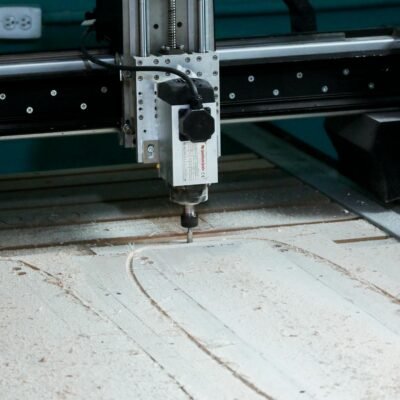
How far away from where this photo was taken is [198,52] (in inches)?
93.3

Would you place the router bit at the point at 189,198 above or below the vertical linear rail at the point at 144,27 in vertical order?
below

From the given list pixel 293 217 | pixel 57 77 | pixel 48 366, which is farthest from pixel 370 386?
pixel 57 77

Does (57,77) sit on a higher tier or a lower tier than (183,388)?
higher

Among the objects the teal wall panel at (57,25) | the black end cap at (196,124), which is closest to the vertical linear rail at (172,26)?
the black end cap at (196,124)

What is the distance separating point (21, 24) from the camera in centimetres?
318

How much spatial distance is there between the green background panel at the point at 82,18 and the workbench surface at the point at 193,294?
420 mm

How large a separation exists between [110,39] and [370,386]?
1162 mm

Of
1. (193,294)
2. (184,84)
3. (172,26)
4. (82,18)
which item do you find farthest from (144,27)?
(82,18)

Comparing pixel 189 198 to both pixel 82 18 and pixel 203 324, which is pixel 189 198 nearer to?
pixel 203 324

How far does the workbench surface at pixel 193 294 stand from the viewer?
1.79 meters

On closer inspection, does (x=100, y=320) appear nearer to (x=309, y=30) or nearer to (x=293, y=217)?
(x=293, y=217)

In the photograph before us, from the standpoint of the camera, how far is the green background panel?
10.6 feet

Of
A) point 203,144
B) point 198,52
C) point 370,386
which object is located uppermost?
point 198,52

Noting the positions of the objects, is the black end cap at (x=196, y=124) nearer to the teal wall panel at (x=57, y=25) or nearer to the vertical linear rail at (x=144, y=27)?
the vertical linear rail at (x=144, y=27)
